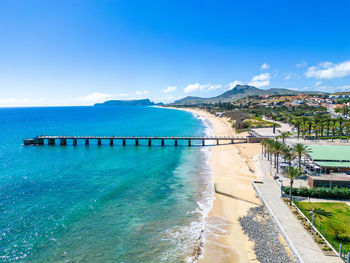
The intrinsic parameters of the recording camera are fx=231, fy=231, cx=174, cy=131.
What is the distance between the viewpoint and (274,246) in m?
19.9

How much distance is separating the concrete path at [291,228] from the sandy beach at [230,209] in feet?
6.09

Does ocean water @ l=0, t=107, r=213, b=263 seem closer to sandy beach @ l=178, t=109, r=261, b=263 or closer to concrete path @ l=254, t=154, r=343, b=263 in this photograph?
sandy beach @ l=178, t=109, r=261, b=263

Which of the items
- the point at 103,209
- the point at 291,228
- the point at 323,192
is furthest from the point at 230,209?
the point at 103,209

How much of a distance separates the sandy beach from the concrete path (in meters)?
1.86

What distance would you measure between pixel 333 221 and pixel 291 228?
466 centimetres

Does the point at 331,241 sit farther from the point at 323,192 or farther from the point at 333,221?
the point at 323,192

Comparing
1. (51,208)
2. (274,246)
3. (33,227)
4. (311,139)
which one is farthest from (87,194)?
(311,139)

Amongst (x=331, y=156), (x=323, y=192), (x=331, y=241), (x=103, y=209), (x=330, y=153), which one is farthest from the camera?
(x=330, y=153)

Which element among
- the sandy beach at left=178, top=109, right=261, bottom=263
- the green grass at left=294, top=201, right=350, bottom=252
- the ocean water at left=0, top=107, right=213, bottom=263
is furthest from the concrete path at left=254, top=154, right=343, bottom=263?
the ocean water at left=0, top=107, right=213, bottom=263

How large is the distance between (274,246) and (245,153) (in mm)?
36402

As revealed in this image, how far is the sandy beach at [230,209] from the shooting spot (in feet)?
66.8

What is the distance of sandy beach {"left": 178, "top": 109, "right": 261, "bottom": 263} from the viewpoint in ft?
66.8

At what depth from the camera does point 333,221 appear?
22.3 metres

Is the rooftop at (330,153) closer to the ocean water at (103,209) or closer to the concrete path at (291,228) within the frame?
the concrete path at (291,228)
